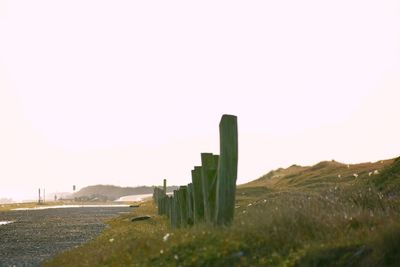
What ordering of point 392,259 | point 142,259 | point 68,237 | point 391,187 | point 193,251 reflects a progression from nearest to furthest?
point 392,259, point 193,251, point 142,259, point 391,187, point 68,237

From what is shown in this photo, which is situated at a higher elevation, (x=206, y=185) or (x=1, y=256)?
(x=206, y=185)

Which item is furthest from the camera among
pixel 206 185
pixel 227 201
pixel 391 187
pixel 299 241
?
pixel 391 187

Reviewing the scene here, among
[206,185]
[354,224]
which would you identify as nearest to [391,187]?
[206,185]

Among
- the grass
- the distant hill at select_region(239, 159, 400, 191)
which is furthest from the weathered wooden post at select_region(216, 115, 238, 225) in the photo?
the distant hill at select_region(239, 159, 400, 191)

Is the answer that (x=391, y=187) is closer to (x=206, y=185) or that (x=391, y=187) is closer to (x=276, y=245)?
(x=206, y=185)

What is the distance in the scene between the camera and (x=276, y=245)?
461 inches

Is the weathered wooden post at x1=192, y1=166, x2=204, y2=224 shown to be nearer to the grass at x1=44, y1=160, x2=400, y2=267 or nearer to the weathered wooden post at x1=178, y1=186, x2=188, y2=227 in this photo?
the weathered wooden post at x1=178, y1=186, x2=188, y2=227

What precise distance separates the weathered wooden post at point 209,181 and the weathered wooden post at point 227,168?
4.50 ft

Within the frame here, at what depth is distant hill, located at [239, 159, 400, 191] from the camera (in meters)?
30.0

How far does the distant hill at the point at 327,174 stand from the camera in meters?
30.0

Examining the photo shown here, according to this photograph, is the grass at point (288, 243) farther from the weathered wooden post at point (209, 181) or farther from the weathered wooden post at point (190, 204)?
the weathered wooden post at point (190, 204)

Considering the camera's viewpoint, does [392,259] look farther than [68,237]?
No

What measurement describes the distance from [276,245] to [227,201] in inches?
128

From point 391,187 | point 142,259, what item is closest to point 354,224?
point 142,259
